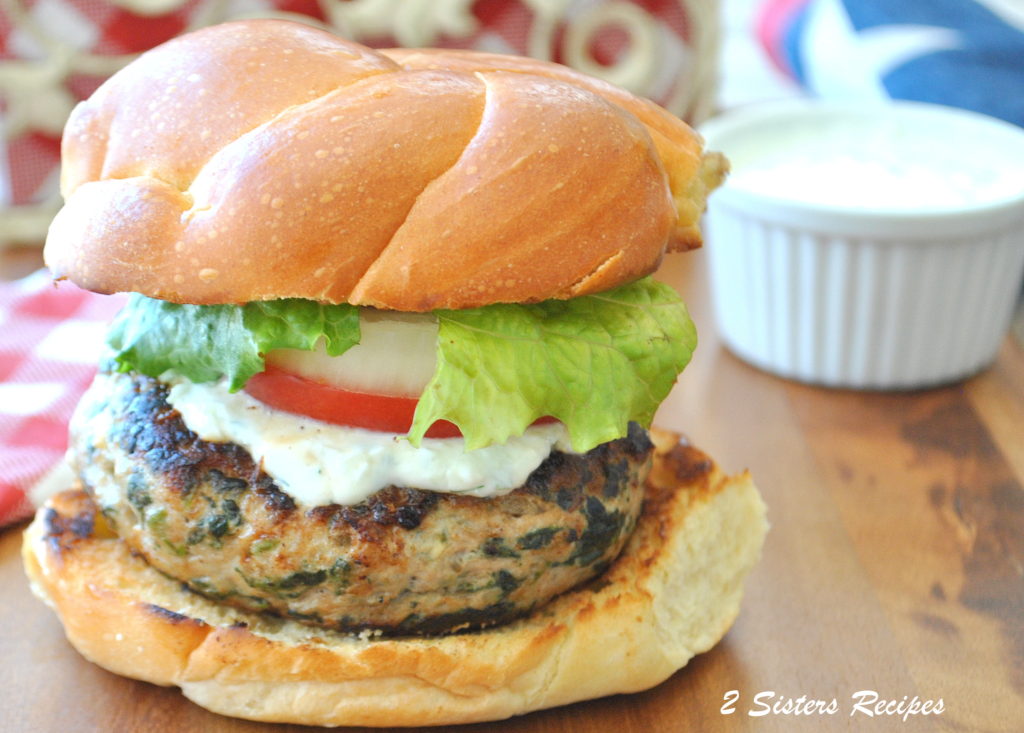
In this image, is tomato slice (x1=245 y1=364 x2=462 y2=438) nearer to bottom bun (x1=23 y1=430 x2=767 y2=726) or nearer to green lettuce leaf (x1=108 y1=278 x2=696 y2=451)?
green lettuce leaf (x1=108 y1=278 x2=696 y2=451)

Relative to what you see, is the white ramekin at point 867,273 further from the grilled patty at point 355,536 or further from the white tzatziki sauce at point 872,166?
the grilled patty at point 355,536

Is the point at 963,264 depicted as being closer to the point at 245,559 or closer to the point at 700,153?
the point at 700,153

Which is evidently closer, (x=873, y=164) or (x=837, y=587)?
(x=837, y=587)

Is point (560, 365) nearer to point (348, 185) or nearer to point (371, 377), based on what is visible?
point (371, 377)

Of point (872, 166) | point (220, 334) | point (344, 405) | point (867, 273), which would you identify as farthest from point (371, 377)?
point (872, 166)

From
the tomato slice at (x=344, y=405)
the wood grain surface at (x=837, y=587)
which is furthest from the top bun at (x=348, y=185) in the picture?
the wood grain surface at (x=837, y=587)

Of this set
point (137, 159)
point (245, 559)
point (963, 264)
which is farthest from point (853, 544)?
point (137, 159)

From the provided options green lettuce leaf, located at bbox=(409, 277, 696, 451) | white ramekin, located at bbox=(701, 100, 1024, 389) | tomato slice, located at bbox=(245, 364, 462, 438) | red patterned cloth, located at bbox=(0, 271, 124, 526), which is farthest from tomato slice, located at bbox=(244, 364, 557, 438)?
white ramekin, located at bbox=(701, 100, 1024, 389)
